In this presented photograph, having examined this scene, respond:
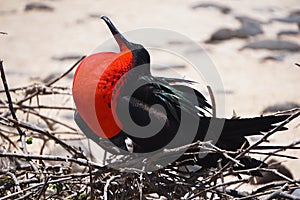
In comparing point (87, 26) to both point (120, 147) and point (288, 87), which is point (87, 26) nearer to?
point (288, 87)

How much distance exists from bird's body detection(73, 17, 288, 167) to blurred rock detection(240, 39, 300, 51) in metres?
2.85

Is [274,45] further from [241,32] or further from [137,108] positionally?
[137,108]

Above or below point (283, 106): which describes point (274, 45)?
above

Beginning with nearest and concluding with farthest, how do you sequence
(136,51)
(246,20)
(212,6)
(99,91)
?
(99,91) → (136,51) → (246,20) → (212,6)

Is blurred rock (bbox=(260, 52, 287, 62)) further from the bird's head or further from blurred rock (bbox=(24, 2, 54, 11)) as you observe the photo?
the bird's head

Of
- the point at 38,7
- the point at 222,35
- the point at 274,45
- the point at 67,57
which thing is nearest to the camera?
the point at 67,57

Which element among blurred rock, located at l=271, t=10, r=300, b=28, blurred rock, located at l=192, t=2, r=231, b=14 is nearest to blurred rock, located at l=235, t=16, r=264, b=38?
blurred rock, located at l=271, t=10, r=300, b=28

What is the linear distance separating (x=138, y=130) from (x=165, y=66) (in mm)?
2300

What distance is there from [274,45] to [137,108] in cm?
304

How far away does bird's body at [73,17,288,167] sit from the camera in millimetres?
1604

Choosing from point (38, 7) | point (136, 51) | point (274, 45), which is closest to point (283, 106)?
point (274, 45)

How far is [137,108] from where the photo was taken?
1661 mm

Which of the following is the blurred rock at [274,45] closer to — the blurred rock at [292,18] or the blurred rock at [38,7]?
the blurred rock at [292,18]

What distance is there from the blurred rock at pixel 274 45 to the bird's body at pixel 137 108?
2854mm
